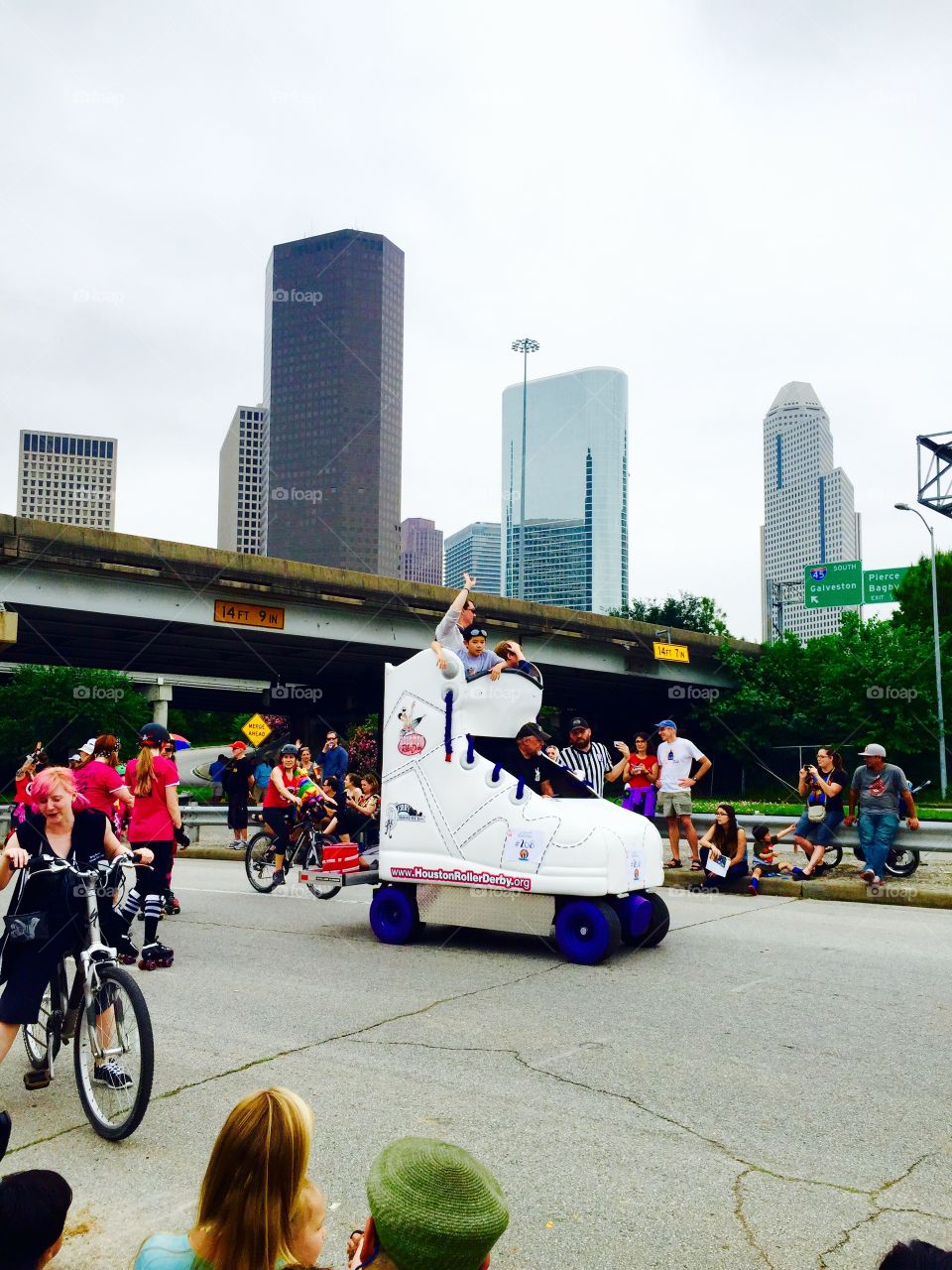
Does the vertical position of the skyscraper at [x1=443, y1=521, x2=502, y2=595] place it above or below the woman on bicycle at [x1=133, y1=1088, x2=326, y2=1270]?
above

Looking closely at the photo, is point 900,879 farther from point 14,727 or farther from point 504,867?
point 14,727

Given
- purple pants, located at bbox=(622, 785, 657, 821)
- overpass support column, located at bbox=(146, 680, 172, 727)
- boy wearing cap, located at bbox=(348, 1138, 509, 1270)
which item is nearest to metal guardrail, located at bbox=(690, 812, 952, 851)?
purple pants, located at bbox=(622, 785, 657, 821)

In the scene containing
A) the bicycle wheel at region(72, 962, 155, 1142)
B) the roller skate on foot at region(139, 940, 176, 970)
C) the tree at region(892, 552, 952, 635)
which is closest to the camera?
the bicycle wheel at region(72, 962, 155, 1142)

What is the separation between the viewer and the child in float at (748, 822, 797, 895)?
12852 millimetres

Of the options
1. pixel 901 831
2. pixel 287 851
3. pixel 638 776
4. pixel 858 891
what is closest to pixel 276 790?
pixel 287 851

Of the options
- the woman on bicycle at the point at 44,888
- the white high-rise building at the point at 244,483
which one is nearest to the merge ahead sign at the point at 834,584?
the woman on bicycle at the point at 44,888

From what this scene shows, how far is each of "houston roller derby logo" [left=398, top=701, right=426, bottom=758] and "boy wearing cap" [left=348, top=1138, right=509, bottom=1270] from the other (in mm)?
6871

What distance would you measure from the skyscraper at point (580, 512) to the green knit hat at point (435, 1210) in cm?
10262

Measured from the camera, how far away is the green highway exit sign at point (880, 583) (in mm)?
41406

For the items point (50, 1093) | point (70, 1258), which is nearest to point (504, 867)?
point (50, 1093)

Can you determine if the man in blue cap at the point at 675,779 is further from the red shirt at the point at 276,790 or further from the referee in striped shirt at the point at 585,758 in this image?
the red shirt at the point at 276,790

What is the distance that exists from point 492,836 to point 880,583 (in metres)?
36.6

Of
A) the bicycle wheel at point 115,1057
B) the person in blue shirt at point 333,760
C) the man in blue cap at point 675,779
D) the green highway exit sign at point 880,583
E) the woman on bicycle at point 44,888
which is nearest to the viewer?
the bicycle wheel at point 115,1057

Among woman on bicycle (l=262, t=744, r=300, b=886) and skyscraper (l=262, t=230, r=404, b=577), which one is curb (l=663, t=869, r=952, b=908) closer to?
woman on bicycle (l=262, t=744, r=300, b=886)
